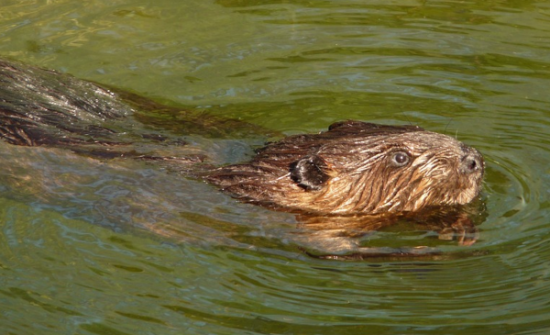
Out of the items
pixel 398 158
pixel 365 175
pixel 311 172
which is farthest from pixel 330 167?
pixel 398 158

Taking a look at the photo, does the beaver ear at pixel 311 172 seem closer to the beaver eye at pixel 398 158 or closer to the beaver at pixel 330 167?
the beaver at pixel 330 167

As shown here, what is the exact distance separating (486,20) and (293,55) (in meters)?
2.03

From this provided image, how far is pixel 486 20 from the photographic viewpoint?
932 centimetres

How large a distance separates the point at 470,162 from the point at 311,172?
103cm

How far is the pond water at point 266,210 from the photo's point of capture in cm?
535

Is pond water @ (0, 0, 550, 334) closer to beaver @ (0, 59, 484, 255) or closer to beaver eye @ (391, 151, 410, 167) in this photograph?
beaver @ (0, 59, 484, 255)

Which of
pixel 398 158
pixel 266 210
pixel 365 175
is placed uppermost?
pixel 398 158

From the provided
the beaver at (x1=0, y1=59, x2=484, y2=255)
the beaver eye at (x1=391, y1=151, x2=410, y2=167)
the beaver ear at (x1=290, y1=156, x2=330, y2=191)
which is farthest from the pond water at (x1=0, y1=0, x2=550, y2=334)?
the beaver eye at (x1=391, y1=151, x2=410, y2=167)

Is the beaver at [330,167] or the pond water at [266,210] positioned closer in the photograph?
the pond water at [266,210]

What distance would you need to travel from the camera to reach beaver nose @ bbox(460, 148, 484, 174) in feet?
20.2

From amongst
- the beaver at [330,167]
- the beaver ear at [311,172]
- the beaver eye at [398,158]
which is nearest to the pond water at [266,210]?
the beaver at [330,167]

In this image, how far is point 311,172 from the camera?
612cm

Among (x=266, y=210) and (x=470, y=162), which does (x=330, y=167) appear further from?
(x=470, y=162)

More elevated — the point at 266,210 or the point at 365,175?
the point at 365,175
